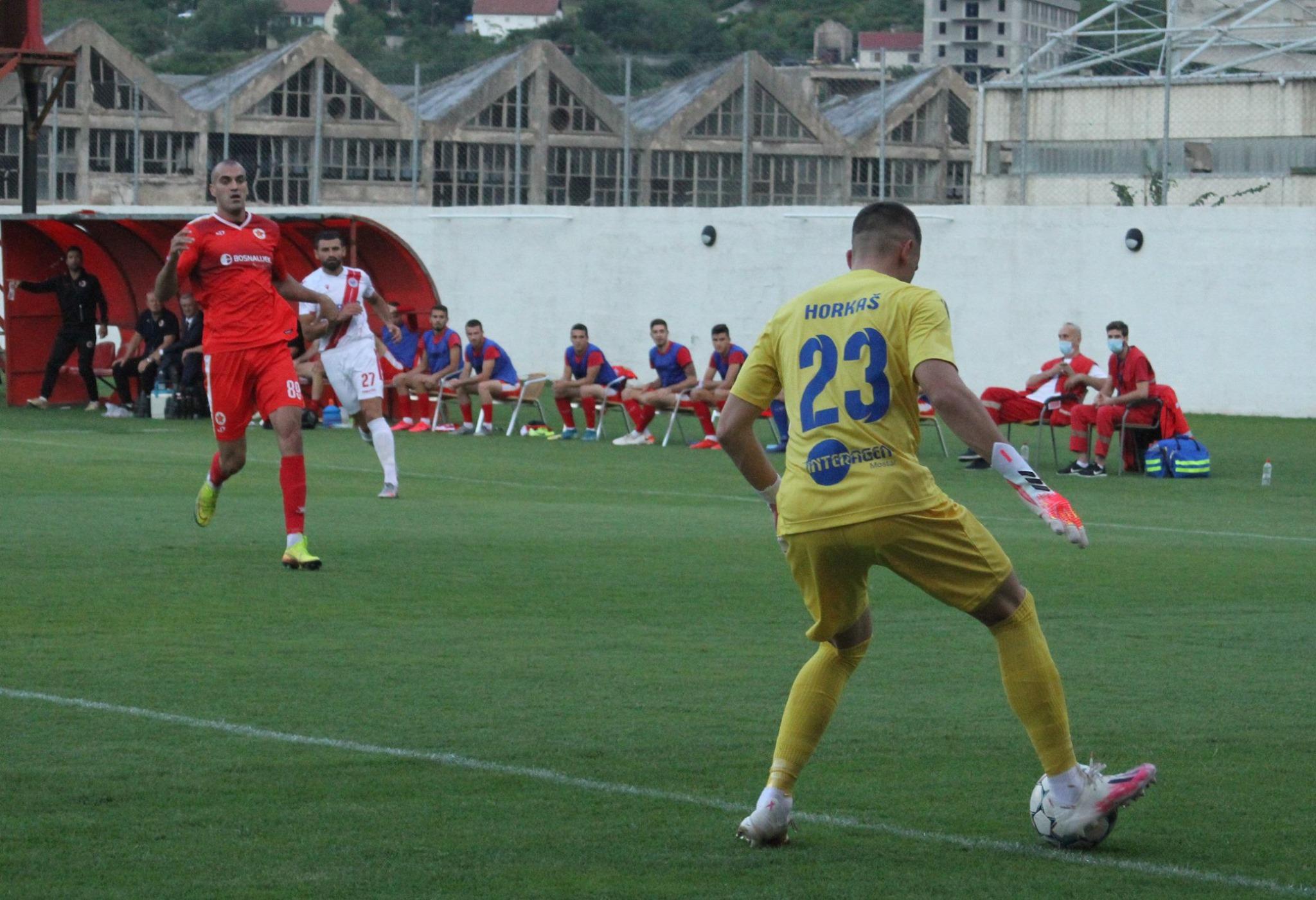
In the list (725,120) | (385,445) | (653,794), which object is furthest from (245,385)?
(725,120)

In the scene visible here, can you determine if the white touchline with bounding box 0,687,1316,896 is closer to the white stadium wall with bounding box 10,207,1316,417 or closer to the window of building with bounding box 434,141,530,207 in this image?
the white stadium wall with bounding box 10,207,1316,417

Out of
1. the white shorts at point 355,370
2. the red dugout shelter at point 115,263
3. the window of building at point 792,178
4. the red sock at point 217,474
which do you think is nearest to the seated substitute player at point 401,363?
the red dugout shelter at point 115,263

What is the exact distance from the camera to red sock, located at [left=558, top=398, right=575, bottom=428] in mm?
23125

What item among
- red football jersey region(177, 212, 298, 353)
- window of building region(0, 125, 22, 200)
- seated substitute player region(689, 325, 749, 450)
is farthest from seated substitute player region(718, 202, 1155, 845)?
window of building region(0, 125, 22, 200)

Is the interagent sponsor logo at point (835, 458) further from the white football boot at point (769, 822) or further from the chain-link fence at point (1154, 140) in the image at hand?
the chain-link fence at point (1154, 140)

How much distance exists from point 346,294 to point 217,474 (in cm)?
428

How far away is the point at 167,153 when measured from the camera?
5897cm

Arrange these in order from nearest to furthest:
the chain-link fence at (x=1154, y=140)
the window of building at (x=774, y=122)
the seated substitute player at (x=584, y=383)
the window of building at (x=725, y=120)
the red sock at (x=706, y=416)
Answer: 1. the red sock at (x=706, y=416)
2. the seated substitute player at (x=584, y=383)
3. the window of building at (x=725, y=120)
4. the window of building at (x=774, y=122)
5. the chain-link fence at (x=1154, y=140)

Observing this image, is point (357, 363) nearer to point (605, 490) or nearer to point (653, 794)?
point (605, 490)

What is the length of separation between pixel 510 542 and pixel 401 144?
181ft

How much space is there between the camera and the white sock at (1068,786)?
5.31m

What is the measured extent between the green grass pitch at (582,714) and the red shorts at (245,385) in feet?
2.68

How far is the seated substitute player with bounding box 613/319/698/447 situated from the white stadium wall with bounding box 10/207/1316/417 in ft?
22.2

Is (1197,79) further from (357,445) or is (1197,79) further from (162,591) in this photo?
(162,591)
